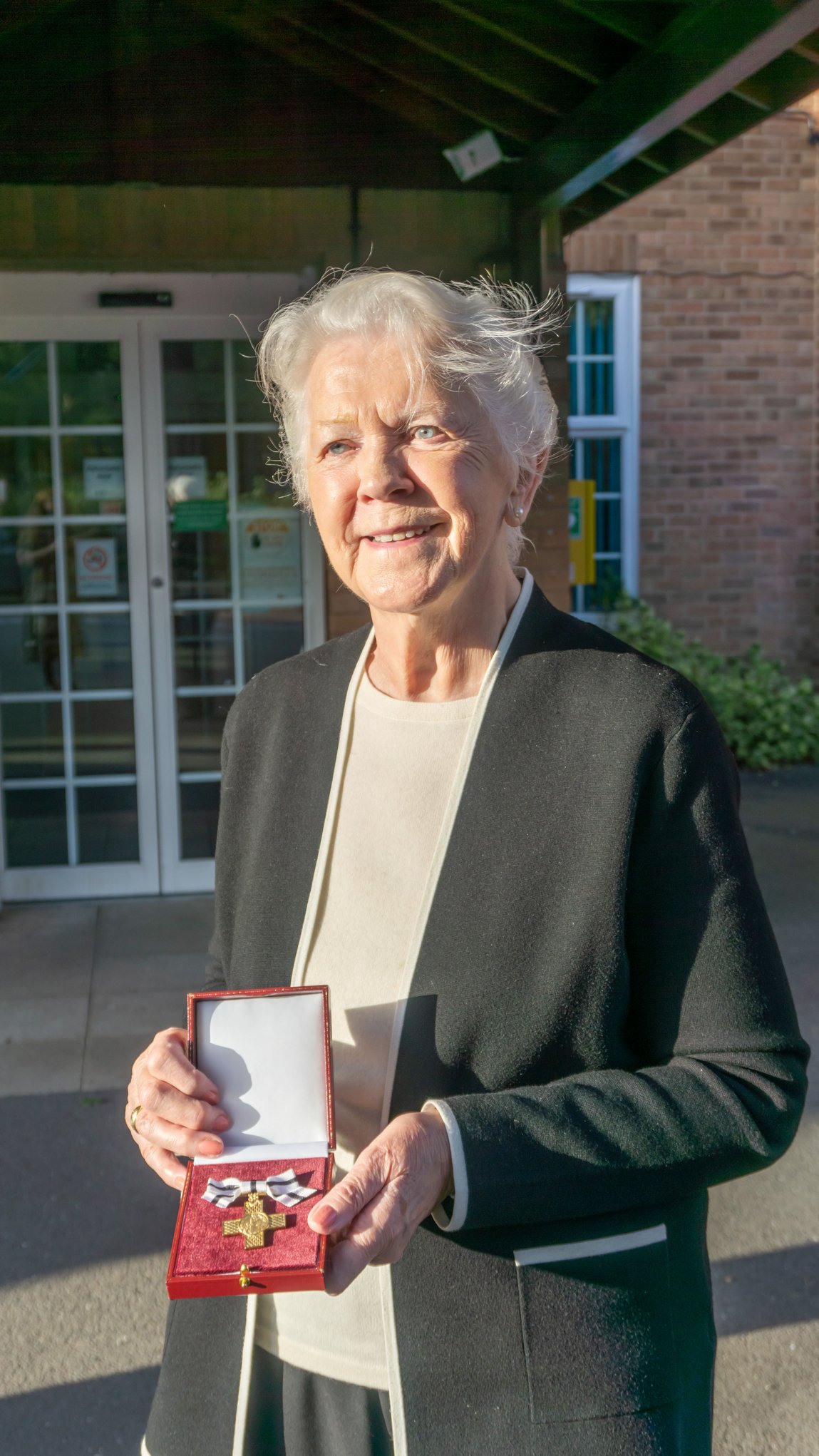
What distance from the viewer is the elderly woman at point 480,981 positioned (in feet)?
4.83

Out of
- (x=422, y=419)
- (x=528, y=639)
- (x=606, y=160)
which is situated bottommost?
(x=528, y=639)

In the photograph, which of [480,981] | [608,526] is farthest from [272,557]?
[480,981]

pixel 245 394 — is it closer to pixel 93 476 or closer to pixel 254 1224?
pixel 93 476

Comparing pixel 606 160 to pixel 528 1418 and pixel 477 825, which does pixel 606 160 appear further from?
pixel 528 1418

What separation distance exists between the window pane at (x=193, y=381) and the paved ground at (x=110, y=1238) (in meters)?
2.40

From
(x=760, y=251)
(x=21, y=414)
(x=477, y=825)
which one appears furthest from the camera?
(x=760, y=251)

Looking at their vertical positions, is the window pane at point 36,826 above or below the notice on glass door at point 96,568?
below

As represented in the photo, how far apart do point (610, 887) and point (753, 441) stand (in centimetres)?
973

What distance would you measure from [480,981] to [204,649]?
16.8ft

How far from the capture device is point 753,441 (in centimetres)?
1060

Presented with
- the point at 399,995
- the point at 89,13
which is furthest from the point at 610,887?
the point at 89,13

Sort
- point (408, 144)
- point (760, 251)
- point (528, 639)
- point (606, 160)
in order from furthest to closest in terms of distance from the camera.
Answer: point (760, 251) → point (408, 144) → point (606, 160) → point (528, 639)

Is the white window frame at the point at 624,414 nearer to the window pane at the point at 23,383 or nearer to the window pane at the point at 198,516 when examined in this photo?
the window pane at the point at 198,516

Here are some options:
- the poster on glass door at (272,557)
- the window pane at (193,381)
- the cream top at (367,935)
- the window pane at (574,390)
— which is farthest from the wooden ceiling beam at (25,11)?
the window pane at (574,390)
